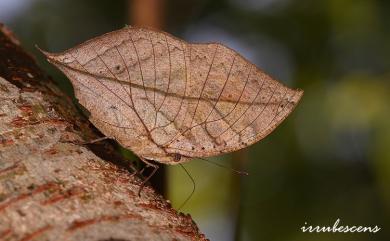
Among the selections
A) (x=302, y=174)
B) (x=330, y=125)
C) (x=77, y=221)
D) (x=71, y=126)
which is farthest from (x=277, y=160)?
(x=77, y=221)

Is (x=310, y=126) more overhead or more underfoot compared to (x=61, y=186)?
more overhead

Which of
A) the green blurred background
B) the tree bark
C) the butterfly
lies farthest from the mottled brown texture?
the green blurred background

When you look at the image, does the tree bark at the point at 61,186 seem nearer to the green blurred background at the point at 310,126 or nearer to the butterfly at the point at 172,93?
the butterfly at the point at 172,93

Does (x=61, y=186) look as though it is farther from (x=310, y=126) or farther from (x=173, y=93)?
(x=310, y=126)

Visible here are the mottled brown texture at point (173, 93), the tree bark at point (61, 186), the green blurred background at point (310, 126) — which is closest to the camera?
the tree bark at point (61, 186)

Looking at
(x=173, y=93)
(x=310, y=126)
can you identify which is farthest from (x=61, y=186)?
(x=310, y=126)

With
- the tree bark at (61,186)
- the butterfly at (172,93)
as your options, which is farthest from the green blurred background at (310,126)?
the tree bark at (61,186)

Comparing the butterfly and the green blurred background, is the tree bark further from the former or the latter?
the green blurred background
